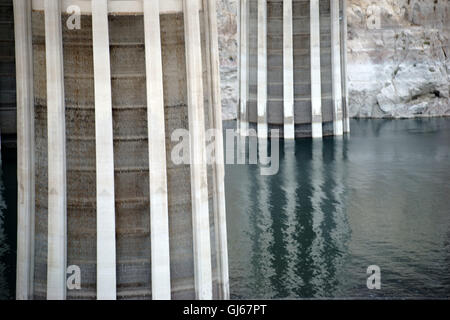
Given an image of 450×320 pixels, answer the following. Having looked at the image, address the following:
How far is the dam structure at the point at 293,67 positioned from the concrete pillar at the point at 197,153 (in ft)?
126

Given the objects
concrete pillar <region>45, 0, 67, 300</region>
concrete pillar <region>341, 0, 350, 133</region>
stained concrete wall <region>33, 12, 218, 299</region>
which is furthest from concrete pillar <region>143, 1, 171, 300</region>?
concrete pillar <region>341, 0, 350, 133</region>

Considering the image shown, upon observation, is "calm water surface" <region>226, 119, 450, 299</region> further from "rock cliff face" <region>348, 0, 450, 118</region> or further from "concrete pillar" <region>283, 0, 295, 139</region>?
"rock cliff face" <region>348, 0, 450, 118</region>

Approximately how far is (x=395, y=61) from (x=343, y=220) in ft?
122

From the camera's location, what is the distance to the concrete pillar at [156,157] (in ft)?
87.9

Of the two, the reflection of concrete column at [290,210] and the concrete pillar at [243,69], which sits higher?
the concrete pillar at [243,69]

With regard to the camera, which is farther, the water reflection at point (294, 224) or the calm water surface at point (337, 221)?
the water reflection at point (294, 224)

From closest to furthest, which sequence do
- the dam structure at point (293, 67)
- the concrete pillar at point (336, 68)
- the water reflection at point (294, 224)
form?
the water reflection at point (294, 224)
the dam structure at point (293, 67)
the concrete pillar at point (336, 68)

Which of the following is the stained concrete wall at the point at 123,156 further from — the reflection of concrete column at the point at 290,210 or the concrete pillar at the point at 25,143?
the reflection of concrete column at the point at 290,210

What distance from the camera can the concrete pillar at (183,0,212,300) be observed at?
27.2 m

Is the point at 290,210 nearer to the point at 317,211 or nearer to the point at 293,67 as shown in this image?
the point at 317,211

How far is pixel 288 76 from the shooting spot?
216 feet

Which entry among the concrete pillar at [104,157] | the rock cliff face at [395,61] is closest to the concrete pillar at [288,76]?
the rock cliff face at [395,61]

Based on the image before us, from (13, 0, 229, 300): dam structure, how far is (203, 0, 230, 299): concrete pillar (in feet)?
0.33

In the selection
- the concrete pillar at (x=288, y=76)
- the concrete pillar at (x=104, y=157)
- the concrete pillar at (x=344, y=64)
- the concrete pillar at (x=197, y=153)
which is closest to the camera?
the concrete pillar at (x=104, y=157)
